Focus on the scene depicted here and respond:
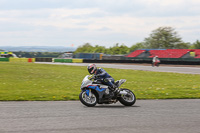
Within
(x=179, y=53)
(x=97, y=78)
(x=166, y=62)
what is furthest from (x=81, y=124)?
(x=179, y=53)

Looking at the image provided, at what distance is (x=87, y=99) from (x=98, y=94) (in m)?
0.36

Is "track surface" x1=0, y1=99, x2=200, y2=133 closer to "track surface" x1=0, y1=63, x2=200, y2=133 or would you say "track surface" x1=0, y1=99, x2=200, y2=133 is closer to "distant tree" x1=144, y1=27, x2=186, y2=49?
"track surface" x1=0, y1=63, x2=200, y2=133

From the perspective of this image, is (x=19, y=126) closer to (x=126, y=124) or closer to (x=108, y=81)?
(x=126, y=124)

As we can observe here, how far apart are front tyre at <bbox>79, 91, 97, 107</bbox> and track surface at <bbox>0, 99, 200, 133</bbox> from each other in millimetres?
184

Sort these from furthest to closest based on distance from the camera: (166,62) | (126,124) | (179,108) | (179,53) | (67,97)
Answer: (179,53) < (166,62) < (67,97) < (179,108) < (126,124)

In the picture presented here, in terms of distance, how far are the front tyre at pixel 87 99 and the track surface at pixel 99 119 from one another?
18 centimetres

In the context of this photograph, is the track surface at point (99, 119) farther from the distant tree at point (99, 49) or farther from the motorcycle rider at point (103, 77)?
the distant tree at point (99, 49)

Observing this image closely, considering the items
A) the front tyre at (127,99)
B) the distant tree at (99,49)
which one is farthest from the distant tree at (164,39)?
the front tyre at (127,99)

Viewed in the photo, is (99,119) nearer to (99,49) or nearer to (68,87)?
(68,87)

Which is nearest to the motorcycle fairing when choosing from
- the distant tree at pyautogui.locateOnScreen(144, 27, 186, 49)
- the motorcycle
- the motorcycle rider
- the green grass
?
the motorcycle

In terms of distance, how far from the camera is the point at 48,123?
681cm

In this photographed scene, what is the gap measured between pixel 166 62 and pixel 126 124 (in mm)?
41501

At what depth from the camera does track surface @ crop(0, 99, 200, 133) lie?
6328 millimetres

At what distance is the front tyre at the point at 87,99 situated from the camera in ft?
31.3
